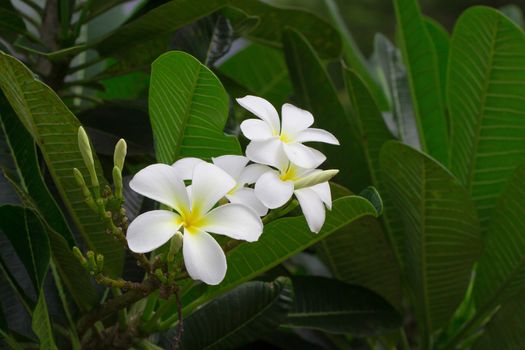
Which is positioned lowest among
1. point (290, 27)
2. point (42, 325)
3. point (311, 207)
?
point (42, 325)

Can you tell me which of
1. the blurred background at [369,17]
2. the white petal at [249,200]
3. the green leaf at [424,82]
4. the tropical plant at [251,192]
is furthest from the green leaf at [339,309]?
the blurred background at [369,17]

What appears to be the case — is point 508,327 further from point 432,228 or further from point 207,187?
point 207,187

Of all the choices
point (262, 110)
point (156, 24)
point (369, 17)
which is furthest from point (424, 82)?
point (369, 17)

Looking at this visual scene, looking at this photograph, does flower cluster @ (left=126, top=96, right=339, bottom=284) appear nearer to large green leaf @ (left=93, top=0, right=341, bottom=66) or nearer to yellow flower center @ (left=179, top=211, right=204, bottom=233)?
yellow flower center @ (left=179, top=211, right=204, bottom=233)

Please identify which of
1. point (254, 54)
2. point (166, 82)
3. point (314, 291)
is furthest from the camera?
point (254, 54)

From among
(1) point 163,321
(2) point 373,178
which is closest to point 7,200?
(1) point 163,321

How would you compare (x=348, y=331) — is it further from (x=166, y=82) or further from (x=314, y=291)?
(x=166, y=82)
